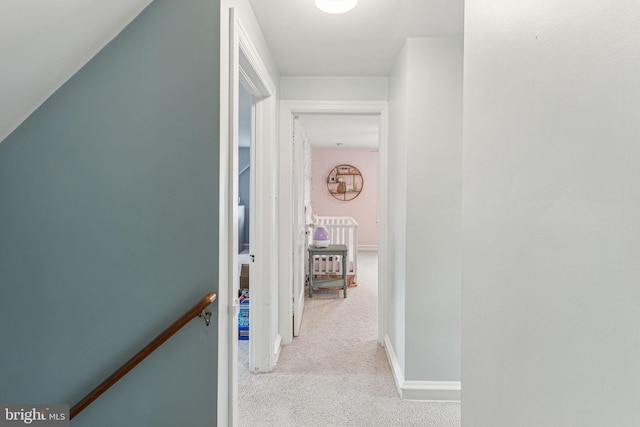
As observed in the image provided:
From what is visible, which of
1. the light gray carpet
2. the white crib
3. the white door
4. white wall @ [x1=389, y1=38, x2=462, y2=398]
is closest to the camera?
the light gray carpet

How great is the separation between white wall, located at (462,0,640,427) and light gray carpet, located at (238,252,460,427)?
1.22 m

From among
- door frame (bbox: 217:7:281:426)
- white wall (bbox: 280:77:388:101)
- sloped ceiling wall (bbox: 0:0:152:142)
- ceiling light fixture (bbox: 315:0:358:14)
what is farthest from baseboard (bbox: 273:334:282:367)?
ceiling light fixture (bbox: 315:0:358:14)

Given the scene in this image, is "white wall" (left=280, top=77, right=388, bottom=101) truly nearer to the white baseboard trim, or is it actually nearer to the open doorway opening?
the open doorway opening

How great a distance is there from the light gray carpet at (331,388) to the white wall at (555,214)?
1.22 meters

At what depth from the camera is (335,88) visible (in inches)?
124

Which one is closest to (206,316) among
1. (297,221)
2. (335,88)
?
(297,221)

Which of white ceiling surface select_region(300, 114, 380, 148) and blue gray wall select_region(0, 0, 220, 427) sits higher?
white ceiling surface select_region(300, 114, 380, 148)

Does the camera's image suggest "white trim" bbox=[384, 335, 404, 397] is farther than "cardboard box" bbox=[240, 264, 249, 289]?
No

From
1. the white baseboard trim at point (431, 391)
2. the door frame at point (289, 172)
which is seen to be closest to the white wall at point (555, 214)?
the white baseboard trim at point (431, 391)

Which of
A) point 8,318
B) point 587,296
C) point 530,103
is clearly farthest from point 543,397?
point 8,318

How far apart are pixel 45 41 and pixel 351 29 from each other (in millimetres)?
1600

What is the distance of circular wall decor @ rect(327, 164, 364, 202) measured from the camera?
→ 827cm

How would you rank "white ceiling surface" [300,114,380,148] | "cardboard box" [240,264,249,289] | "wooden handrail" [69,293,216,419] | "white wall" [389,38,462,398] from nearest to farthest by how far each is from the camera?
"wooden handrail" [69,293,216,419] < "white wall" [389,38,462,398] < "cardboard box" [240,264,249,289] < "white ceiling surface" [300,114,380,148]

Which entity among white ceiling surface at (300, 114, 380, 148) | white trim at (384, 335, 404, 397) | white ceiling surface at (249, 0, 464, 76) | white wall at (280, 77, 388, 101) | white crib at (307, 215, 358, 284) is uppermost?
white ceiling surface at (300, 114, 380, 148)
